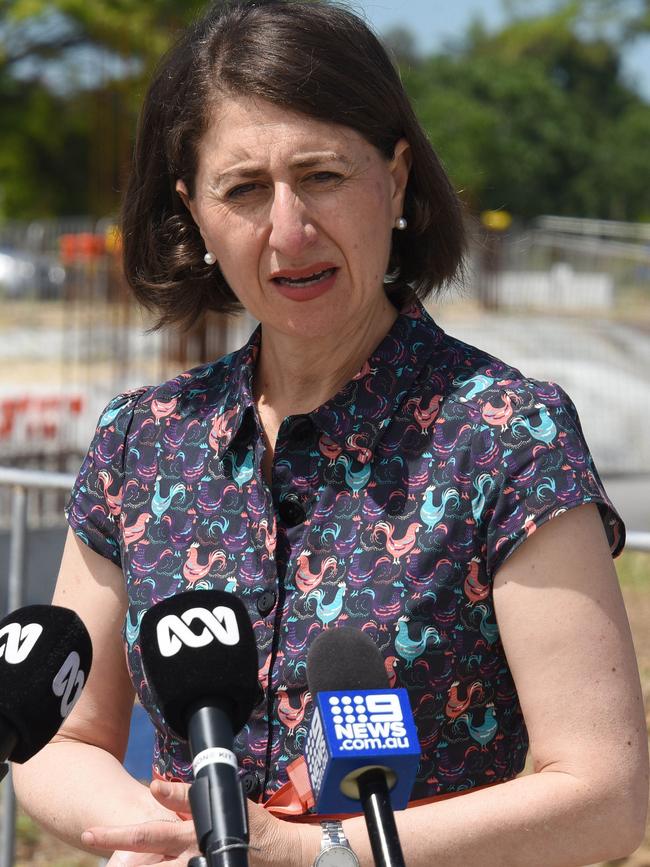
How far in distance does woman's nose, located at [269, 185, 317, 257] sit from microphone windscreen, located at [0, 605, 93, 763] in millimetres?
751

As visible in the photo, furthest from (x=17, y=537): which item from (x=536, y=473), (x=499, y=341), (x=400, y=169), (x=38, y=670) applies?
(x=499, y=341)

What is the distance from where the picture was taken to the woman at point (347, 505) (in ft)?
5.94

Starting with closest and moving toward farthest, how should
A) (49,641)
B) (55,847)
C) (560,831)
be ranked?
(49,641)
(560,831)
(55,847)

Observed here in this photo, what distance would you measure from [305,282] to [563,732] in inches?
32.9

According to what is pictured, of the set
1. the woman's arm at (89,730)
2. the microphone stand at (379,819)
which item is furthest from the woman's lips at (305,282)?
the microphone stand at (379,819)

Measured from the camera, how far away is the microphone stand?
3.86 feet

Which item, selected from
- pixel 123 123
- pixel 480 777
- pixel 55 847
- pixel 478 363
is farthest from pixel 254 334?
pixel 123 123

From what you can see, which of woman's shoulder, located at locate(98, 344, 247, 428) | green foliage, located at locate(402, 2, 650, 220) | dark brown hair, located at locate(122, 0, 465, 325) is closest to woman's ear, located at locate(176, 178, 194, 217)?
dark brown hair, located at locate(122, 0, 465, 325)

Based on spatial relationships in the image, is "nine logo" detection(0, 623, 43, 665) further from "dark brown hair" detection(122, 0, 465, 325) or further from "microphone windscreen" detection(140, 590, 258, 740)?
"dark brown hair" detection(122, 0, 465, 325)

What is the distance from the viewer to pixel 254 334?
241cm

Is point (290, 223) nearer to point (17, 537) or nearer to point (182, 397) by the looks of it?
point (182, 397)

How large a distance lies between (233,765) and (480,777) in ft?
2.82

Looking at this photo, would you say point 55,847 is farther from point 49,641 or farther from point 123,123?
point 123,123

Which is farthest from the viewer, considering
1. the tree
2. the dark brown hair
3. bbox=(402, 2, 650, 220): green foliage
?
bbox=(402, 2, 650, 220): green foliage
